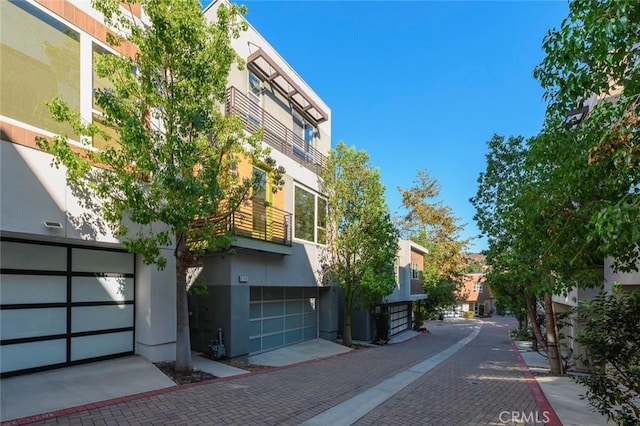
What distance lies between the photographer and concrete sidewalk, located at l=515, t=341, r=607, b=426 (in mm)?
6938

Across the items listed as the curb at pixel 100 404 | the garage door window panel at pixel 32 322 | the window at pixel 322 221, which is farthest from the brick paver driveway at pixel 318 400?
the window at pixel 322 221

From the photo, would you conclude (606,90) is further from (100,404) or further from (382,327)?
(382,327)

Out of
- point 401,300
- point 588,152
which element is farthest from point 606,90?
point 401,300

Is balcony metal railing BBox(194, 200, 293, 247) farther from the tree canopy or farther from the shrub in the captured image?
the shrub

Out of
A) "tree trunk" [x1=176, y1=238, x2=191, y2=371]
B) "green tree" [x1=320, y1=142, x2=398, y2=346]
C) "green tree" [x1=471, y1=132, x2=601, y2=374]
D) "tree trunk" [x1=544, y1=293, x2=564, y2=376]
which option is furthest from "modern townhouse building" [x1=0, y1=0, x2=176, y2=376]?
A: "tree trunk" [x1=544, y1=293, x2=564, y2=376]

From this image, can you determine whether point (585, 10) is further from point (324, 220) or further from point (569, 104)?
point (324, 220)

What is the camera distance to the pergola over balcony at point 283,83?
14.2 meters

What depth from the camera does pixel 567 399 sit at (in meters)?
8.48

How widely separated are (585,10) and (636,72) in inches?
33.5

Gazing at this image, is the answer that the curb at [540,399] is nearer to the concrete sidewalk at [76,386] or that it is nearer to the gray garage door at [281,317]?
the concrete sidewalk at [76,386]

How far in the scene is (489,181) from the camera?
13.9 metres

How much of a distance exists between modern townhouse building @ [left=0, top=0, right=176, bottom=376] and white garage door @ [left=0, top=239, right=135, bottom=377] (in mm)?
19

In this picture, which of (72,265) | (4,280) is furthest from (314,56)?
(4,280)

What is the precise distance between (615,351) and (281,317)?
40.3ft
